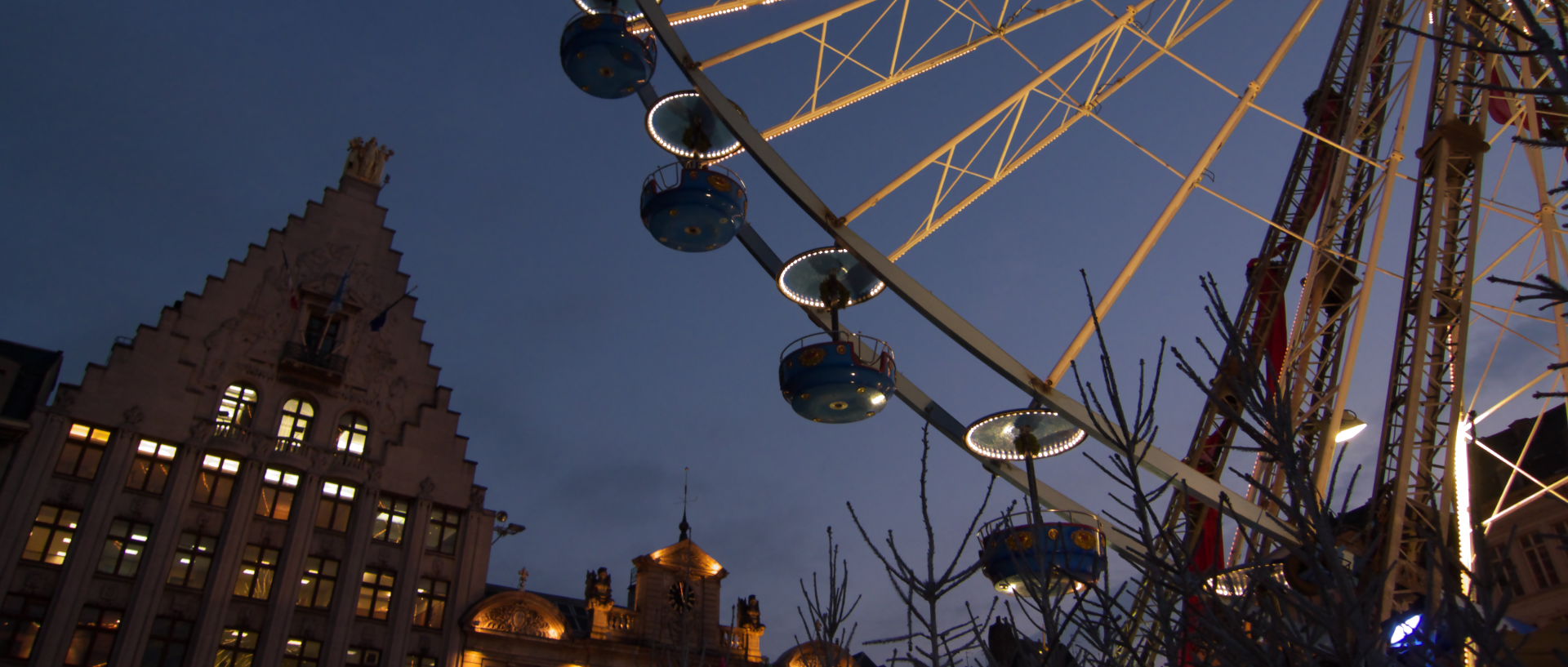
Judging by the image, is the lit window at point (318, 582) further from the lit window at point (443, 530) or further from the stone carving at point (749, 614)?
the stone carving at point (749, 614)

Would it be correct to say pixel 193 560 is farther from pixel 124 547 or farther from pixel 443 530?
pixel 443 530


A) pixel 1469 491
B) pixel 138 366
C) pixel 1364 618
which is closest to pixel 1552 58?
pixel 1364 618

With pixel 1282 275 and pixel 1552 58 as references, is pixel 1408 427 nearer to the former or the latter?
pixel 1282 275

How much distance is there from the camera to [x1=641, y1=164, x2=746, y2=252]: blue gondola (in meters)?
14.6

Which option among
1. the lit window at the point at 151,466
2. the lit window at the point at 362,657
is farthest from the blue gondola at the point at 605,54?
the lit window at the point at 362,657

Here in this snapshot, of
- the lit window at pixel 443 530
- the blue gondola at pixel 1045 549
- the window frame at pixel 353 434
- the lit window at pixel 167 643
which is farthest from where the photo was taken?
the lit window at pixel 443 530

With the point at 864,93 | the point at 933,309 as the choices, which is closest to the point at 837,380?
the point at 933,309

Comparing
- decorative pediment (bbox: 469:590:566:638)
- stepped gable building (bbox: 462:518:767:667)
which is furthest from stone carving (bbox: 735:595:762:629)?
decorative pediment (bbox: 469:590:566:638)

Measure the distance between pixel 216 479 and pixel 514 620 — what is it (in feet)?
24.4

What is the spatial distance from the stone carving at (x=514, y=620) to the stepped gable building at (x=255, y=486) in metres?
0.70

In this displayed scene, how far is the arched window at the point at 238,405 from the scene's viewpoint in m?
25.8

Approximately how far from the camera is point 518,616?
2714cm

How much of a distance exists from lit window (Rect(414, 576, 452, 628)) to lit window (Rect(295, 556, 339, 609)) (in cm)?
187

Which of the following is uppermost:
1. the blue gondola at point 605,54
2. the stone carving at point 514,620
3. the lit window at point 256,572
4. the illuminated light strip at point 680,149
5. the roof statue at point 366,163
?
the roof statue at point 366,163
